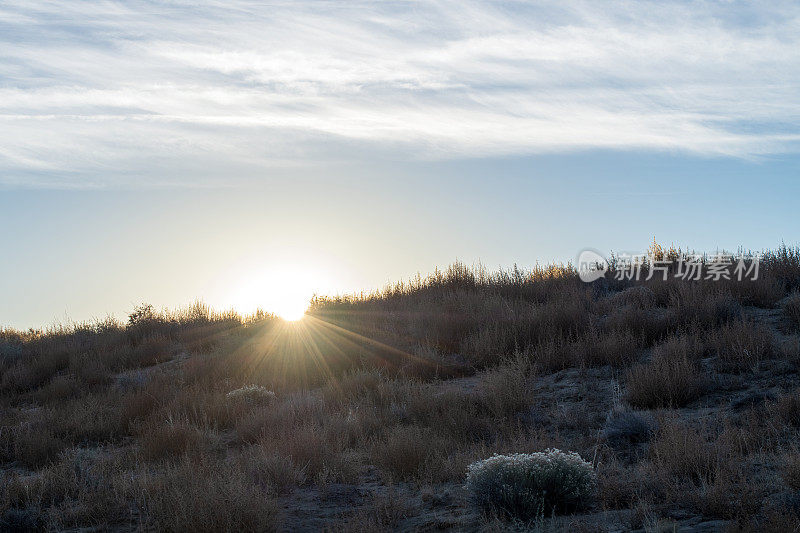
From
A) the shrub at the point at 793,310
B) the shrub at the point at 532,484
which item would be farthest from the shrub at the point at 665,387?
the shrub at the point at 532,484

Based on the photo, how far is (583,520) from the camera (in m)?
4.70

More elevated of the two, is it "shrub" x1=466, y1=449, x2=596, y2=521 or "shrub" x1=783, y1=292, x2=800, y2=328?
"shrub" x1=783, y1=292, x2=800, y2=328

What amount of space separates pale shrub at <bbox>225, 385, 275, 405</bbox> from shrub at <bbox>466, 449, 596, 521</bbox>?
17.4 ft

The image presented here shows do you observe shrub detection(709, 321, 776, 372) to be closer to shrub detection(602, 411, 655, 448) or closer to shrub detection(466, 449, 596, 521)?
shrub detection(602, 411, 655, 448)

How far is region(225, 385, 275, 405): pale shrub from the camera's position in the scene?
9625 millimetres

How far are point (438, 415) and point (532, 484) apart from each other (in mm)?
2823

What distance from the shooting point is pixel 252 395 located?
32.1 feet

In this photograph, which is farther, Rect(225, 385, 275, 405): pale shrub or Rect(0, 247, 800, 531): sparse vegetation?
Rect(225, 385, 275, 405): pale shrub

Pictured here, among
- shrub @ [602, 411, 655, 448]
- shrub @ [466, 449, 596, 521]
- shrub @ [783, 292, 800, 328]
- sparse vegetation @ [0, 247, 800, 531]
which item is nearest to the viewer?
shrub @ [466, 449, 596, 521]

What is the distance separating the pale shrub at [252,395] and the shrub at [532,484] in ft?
17.4

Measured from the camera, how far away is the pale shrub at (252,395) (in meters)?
9.62

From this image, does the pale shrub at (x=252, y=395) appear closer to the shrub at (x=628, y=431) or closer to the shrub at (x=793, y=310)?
the shrub at (x=628, y=431)

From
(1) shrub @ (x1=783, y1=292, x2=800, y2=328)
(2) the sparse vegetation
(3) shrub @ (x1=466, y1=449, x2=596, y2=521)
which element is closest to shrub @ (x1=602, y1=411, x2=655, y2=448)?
(2) the sparse vegetation

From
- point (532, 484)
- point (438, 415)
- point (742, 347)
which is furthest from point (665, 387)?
point (532, 484)
